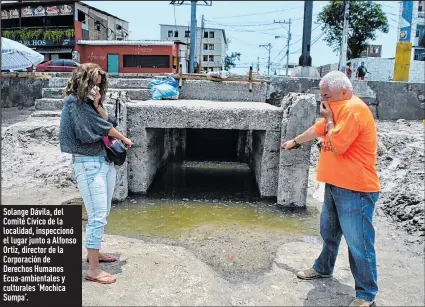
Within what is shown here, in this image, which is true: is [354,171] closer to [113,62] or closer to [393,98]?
[113,62]

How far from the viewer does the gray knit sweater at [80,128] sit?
272cm

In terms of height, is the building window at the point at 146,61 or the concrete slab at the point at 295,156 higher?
the building window at the point at 146,61

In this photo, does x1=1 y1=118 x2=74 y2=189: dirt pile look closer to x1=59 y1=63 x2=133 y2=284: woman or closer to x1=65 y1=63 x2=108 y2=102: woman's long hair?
x1=59 y1=63 x2=133 y2=284: woman

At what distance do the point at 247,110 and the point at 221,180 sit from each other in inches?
66.6

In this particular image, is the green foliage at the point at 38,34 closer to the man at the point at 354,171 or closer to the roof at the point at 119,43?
the roof at the point at 119,43

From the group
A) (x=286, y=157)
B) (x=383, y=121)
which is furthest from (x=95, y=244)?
(x=383, y=121)

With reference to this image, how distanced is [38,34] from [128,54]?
173 centimetres

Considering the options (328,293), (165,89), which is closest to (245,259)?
(328,293)

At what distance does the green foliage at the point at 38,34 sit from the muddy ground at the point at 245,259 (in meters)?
1.82

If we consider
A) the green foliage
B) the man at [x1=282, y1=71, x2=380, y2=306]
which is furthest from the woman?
the green foliage

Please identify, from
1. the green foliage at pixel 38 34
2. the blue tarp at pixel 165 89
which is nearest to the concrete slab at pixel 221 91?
the blue tarp at pixel 165 89

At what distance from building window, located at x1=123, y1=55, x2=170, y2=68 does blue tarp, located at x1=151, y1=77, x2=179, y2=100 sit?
50 cm

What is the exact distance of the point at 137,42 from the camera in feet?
19.8

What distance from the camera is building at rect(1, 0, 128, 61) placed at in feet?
13.8
